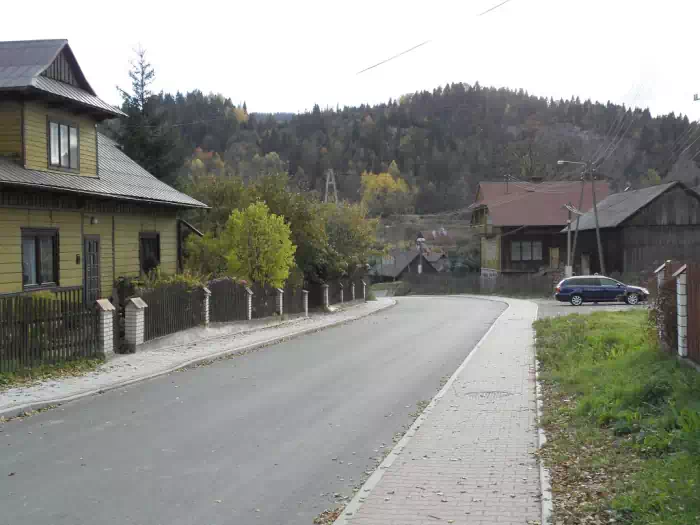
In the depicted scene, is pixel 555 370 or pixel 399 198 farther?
pixel 399 198

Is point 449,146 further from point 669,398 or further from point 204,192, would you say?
point 669,398

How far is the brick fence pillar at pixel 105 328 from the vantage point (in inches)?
662

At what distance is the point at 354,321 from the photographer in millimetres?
33438

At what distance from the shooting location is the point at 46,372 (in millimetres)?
14695

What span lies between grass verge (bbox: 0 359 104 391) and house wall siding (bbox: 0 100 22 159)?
6724mm

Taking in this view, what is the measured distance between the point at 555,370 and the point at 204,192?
80.9 feet

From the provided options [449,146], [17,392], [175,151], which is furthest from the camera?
[449,146]

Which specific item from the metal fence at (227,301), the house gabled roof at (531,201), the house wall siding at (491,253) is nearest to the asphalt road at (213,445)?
the metal fence at (227,301)

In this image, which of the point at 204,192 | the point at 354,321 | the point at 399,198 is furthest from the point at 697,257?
the point at 399,198

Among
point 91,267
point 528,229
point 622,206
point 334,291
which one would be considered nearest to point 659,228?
point 622,206

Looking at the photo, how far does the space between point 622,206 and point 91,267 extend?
44.9 metres

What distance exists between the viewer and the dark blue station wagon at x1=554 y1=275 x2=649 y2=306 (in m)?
39.9

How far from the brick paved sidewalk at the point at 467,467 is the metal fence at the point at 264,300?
14977mm

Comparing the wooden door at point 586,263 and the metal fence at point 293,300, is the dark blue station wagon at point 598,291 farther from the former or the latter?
the wooden door at point 586,263
